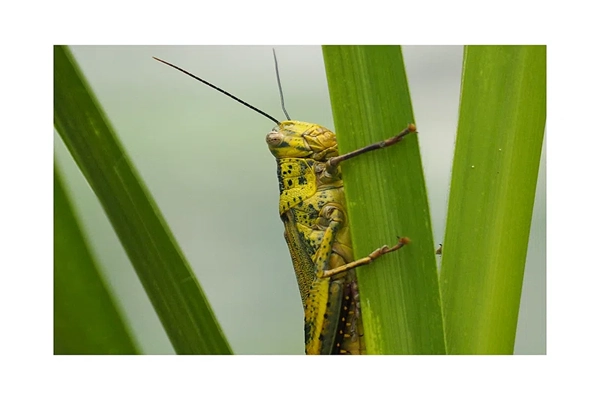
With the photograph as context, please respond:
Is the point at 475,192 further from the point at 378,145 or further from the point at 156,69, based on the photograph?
the point at 156,69

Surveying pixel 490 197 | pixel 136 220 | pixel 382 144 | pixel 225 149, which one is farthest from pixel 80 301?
pixel 490 197

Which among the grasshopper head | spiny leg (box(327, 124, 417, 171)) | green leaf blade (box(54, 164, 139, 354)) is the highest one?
the grasshopper head

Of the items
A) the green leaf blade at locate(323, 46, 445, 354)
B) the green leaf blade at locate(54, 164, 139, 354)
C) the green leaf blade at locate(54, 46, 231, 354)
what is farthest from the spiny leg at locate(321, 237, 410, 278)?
the green leaf blade at locate(54, 164, 139, 354)

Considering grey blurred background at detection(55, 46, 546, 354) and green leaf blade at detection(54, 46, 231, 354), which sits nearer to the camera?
green leaf blade at detection(54, 46, 231, 354)

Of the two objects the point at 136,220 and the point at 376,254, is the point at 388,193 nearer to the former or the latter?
the point at 376,254

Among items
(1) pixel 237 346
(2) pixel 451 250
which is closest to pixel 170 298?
(1) pixel 237 346

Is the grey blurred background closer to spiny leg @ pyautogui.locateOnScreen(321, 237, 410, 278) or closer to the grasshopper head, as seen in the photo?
the grasshopper head

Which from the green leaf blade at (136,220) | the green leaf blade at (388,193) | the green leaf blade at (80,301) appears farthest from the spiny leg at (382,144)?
the green leaf blade at (80,301)

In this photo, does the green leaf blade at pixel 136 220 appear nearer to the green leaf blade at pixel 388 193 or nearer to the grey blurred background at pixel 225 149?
the grey blurred background at pixel 225 149
